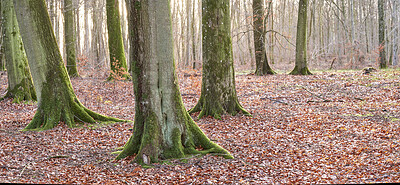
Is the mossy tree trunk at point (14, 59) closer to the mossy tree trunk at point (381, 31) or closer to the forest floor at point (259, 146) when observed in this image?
the forest floor at point (259, 146)

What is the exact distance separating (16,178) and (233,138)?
15.1 feet

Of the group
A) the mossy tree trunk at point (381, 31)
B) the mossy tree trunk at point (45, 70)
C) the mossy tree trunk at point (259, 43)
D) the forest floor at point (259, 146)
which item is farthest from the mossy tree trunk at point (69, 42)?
the mossy tree trunk at point (381, 31)

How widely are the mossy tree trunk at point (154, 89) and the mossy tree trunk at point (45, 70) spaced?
3593mm

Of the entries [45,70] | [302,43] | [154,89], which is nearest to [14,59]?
[45,70]

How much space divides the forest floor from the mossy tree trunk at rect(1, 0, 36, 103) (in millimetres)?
552

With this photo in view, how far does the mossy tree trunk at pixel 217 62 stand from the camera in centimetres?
957

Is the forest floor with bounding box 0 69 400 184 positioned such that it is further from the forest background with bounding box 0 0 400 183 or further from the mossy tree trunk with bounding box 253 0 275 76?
the mossy tree trunk with bounding box 253 0 275 76

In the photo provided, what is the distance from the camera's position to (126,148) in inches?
242

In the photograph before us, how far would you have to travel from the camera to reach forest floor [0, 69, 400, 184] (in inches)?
206

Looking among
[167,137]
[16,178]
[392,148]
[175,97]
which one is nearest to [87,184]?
[16,178]

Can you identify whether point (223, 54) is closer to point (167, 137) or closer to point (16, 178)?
point (167, 137)

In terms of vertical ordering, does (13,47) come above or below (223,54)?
above

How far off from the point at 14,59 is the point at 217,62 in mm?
8422

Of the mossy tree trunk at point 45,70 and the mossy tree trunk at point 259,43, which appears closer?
the mossy tree trunk at point 45,70
